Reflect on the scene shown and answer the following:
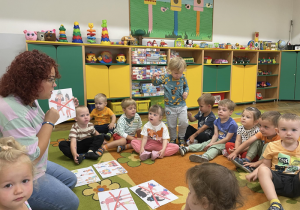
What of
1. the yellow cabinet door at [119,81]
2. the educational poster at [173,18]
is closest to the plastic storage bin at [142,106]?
the yellow cabinet door at [119,81]

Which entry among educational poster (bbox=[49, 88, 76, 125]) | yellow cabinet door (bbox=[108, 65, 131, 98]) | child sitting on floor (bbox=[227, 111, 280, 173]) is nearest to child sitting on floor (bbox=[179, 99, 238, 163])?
child sitting on floor (bbox=[227, 111, 280, 173])

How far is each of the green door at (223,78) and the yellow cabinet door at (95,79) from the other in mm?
2732

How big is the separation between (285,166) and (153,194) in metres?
1.00

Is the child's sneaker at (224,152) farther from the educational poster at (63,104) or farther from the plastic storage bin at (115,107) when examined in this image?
the plastic storage bin at (115,107)

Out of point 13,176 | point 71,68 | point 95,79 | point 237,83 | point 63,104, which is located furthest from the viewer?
point 237,83

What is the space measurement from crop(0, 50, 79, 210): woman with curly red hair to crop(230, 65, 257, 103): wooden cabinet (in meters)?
5.04

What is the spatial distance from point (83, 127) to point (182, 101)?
50.2 inches

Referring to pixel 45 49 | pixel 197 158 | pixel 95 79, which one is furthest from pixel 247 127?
pixel 45 49

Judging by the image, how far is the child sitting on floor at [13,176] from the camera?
33.5 inches

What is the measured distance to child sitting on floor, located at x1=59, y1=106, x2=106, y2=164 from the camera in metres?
2.40

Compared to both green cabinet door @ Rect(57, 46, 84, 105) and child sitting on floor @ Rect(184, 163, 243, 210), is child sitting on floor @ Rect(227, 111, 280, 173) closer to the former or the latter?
child sitting on floor @ Rect(184, 163, 243, 210)

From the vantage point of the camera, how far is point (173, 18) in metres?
5.24

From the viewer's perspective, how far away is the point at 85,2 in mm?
4340

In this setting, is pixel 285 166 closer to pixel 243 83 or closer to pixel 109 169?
pixel 109 169
